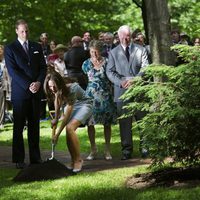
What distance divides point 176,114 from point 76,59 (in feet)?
29.6

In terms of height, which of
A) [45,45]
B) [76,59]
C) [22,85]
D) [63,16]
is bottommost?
[22,85]

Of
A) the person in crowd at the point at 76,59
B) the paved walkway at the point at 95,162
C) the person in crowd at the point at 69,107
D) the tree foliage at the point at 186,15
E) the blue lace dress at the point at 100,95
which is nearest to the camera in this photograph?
the person in crowd at the point at 69,107

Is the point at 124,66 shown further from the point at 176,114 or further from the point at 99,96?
the point at 176,114

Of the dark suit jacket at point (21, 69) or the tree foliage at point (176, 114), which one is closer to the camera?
the tree foliage at point (176, 114)

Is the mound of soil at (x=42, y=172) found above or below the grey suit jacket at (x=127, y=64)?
below

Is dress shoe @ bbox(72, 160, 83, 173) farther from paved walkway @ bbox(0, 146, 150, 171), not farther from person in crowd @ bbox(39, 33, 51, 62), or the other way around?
person in crowd @ bbox(39, 33, 51, 62)

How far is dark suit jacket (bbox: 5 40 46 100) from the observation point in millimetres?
10703

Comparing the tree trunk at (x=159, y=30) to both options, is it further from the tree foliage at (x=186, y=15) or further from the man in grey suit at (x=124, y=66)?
the tree foliage at (x=186, y=15)

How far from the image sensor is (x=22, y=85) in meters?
10.7

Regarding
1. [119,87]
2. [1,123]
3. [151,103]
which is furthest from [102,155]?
[1,123]

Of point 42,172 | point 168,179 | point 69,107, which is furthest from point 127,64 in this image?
point 168,179

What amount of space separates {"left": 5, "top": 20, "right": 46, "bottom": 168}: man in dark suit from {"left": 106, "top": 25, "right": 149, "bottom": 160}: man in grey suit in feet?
4.45

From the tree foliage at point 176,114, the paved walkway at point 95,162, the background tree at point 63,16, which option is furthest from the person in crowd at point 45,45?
the background tree at point 63,16

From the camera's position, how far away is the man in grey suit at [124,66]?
1145 cm
